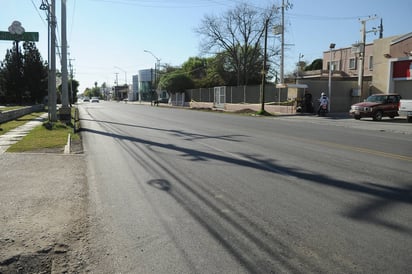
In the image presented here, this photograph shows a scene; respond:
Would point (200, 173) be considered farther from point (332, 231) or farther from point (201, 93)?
point (201, 93)

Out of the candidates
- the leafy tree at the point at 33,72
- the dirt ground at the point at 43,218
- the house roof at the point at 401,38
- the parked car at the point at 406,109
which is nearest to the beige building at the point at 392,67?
the house roof at the point at 401,38

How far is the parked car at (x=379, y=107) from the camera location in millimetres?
27406

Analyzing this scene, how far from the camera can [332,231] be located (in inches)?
197

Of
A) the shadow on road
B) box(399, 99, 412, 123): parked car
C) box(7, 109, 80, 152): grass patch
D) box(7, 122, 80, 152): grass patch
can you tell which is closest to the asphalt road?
the shadow on road

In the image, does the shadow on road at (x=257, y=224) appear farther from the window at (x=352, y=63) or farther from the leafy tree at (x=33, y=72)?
the window at (x=352, y=63)

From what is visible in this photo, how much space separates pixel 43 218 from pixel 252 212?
2.97m

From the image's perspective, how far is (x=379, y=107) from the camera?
89.9ft

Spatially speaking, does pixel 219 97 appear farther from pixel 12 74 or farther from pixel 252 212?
pixel 252 212

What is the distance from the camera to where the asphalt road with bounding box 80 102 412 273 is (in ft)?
13.8

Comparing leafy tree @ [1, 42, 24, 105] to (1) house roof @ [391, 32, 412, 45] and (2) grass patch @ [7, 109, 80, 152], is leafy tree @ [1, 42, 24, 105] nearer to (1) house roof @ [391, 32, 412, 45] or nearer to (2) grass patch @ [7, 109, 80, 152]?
(2) grass patch @ [7, 109, 80, 152]

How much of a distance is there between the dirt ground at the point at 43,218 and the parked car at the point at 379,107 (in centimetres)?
2275

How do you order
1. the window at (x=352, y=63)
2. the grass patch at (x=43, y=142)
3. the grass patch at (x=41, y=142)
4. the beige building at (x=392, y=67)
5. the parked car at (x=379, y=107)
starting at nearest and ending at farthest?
the grass patch at (x=43, y=142) < the grass patch at (x=41, y=142) < the parked car at (x=379, y=107) < the beige building at (x=392, y=67) < the window at (x=352, y=63)

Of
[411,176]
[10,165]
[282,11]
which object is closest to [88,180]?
[10,165]

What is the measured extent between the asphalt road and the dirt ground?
0.88ft
